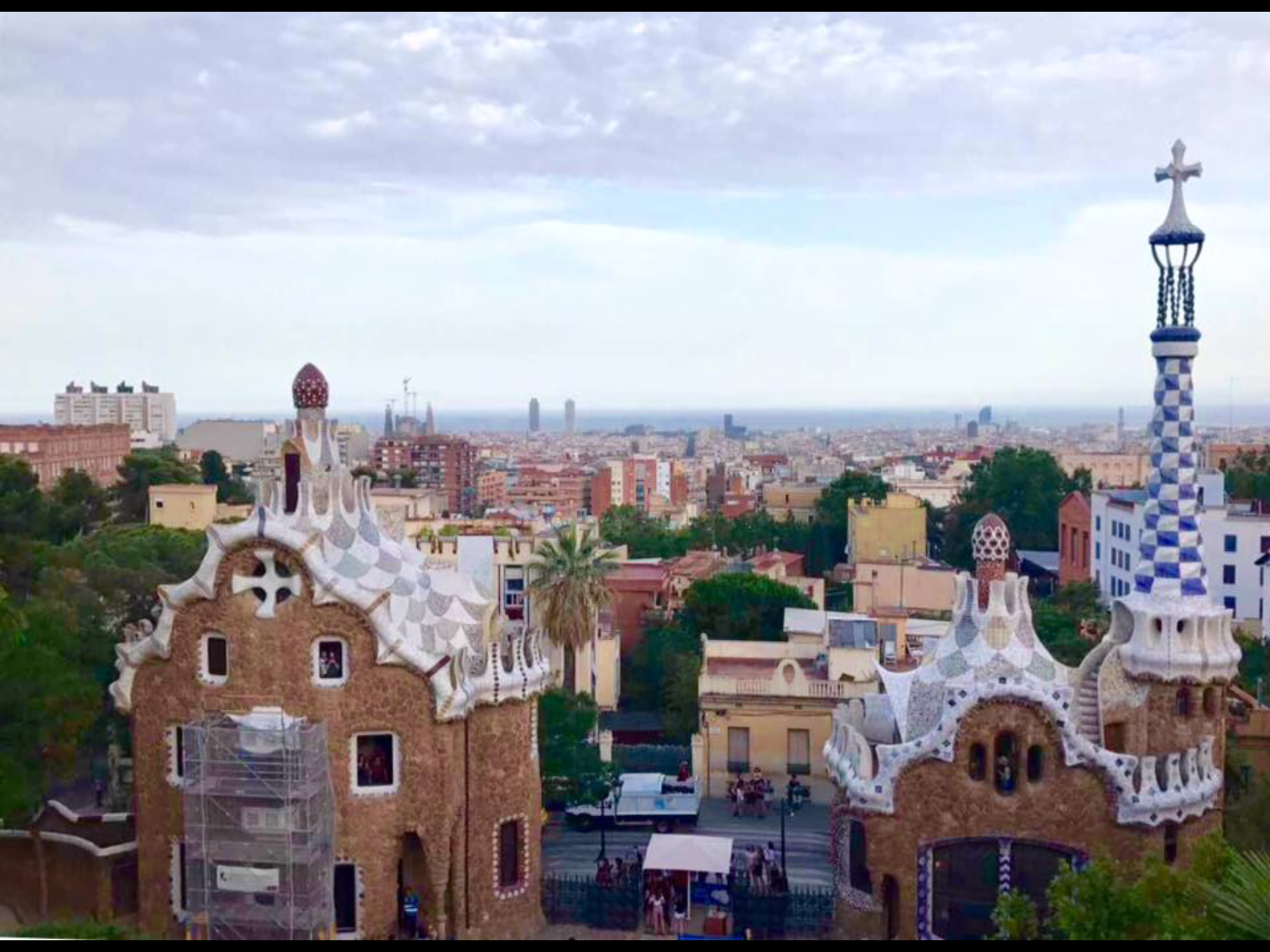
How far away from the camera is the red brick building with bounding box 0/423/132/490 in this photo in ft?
282

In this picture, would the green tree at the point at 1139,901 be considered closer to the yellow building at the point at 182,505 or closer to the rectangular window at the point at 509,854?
the rectangular window at the point at 509,854

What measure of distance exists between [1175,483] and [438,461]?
118 m

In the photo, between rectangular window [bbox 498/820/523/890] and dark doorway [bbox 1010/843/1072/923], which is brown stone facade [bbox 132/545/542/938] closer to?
rectangular window [bbox 498/820/523/890]

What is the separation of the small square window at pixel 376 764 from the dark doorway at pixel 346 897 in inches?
50.7

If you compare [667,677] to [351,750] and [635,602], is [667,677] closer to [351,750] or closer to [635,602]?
[635,602]

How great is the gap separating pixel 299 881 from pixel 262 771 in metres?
1.71

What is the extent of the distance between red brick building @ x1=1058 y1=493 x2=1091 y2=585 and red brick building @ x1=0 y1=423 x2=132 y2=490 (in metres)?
55.0

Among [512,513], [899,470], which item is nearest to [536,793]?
[512,513]

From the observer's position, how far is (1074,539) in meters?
61.3

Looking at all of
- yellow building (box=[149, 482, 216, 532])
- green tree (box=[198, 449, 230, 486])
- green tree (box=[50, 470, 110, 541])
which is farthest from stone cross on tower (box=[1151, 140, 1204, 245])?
green tree (box=[198, 449, 230, 486])

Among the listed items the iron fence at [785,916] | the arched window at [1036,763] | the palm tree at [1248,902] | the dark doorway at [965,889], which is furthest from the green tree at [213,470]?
the palm tree at [1248,902]

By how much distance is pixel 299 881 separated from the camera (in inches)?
787

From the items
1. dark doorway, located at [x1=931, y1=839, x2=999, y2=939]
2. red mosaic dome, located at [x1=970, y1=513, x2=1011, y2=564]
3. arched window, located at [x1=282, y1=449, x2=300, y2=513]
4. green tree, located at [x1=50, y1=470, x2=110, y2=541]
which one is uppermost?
arched window, located at [x1=282, y1=449, x2=300, y2=513]

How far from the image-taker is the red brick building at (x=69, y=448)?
85.9 meters
